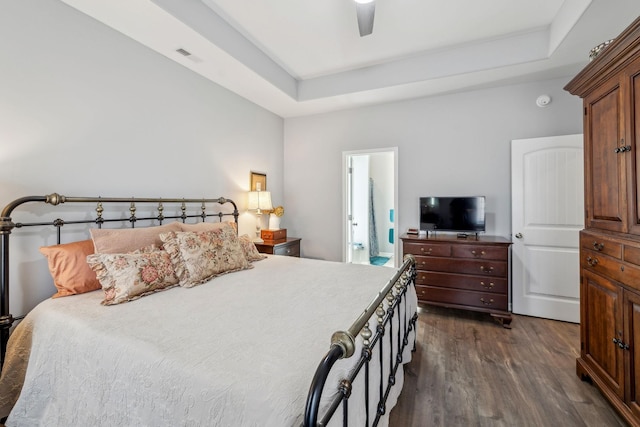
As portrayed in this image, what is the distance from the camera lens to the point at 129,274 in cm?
172

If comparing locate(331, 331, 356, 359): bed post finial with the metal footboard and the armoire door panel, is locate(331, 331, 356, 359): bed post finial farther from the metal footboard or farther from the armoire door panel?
the armoire door panel

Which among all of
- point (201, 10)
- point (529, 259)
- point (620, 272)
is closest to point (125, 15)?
point (201, 10)

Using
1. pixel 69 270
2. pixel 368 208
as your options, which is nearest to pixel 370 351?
pixel 69 270

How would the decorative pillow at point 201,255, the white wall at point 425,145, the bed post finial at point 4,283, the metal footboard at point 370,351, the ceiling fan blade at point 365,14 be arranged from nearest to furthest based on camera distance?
the metal footboard at point 370,351 → the bed post finial at point 4,283 → the ceiling fan blade at point 365,14 → the decorative pillow at point 201,255 → the white wall at point 425,145

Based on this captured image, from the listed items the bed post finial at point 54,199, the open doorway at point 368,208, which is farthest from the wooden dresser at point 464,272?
the bed post finial at point 54,199

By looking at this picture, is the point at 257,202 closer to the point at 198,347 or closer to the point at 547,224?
the point at 198,347

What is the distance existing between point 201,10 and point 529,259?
4111 millimetres

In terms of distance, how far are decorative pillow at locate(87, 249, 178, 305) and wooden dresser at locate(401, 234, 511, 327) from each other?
2580mm

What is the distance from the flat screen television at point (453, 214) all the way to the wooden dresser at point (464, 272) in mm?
157

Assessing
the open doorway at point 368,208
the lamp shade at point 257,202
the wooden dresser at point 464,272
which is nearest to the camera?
the wooden dresser at point 464,272

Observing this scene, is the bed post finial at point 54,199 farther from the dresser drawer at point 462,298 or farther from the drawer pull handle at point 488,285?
the drawer pull handle at point 488,285

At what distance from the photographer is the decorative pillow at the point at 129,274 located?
1659 mm

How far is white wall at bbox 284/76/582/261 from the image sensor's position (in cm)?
331

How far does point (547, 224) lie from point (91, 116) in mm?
4453
